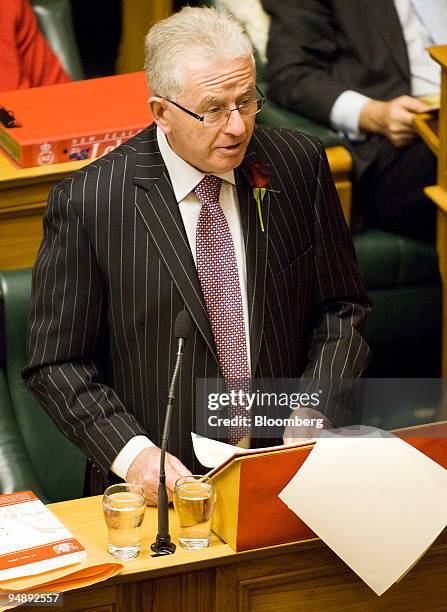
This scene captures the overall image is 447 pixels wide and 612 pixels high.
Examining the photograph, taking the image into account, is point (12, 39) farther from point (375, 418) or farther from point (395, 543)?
point (395, 543)

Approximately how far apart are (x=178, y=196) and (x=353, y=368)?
1.41 feet

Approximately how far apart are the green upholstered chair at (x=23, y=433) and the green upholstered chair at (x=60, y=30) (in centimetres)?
131

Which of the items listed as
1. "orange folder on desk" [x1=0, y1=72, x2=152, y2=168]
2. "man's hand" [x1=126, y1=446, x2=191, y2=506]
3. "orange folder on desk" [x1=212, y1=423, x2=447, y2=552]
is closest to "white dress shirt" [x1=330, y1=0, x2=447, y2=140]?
"orange folder on desk" [x1=0, y1=72, x2=152, y2=168]

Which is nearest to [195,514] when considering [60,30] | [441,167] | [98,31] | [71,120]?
[71,120]

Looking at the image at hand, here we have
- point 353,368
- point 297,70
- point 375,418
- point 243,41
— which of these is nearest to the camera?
point 243,41

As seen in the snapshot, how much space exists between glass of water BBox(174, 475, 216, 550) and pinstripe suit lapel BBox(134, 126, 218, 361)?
43cm

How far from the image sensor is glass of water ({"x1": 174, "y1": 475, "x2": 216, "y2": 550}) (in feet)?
5.47

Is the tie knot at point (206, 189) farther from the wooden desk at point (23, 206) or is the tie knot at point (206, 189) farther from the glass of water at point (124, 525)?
the wooden desk at point (23, 206)

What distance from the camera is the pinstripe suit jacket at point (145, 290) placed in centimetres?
205

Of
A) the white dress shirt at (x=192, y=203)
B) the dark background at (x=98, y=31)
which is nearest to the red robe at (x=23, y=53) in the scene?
the dark background at (x=98, y=31)

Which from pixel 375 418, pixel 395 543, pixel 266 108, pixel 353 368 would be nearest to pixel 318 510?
pixel 395 543

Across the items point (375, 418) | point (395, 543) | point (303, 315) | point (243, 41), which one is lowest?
point (375, 418)

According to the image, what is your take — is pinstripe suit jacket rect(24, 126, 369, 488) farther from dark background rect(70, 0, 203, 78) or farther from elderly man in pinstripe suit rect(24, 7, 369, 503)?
dark background rect(70, 0, 203, 78)

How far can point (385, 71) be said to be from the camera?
11.2 ft
